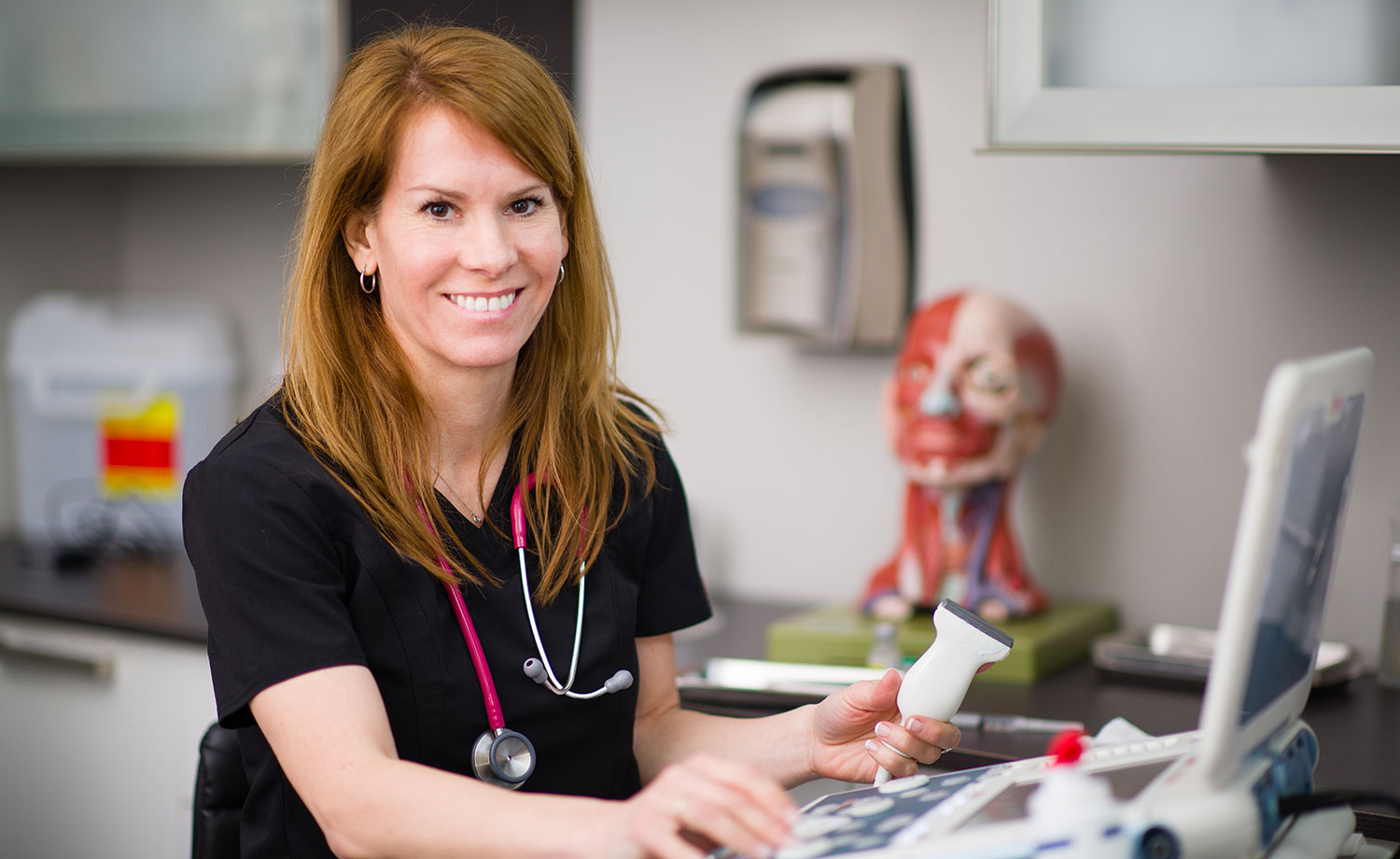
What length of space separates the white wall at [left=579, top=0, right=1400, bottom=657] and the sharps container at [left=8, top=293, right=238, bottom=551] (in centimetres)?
79

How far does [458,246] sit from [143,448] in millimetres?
1498

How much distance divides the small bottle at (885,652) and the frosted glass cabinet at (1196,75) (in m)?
0.57

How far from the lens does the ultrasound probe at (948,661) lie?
1073mm

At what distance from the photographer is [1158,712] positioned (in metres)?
1.51

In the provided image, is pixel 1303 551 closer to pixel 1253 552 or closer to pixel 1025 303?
pixel 1253 552

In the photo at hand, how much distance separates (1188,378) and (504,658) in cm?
103

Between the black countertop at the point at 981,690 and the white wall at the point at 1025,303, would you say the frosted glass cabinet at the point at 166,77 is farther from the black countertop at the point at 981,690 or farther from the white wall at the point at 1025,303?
the black countertop at the point at 981,690

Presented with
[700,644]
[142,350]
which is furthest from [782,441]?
[142,350]

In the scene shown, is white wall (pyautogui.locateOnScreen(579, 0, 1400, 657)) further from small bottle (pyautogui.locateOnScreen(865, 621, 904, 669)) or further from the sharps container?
the sharps container

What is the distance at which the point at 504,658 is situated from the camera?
1196 mm

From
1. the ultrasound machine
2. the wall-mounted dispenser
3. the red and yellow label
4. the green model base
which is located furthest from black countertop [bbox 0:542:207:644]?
the ultrasound machine

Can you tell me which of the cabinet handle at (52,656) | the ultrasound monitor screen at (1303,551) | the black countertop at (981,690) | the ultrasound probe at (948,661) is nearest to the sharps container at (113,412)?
the black countertop at (981,690)

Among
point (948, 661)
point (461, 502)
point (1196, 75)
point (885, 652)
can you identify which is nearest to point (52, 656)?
point (461, 502)

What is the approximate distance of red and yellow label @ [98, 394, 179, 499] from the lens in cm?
242
